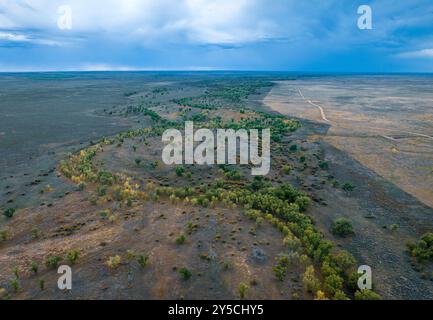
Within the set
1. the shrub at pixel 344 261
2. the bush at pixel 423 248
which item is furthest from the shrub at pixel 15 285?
the bush at pixel 423 248

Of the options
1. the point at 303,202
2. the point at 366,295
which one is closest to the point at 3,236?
the point at 303,202

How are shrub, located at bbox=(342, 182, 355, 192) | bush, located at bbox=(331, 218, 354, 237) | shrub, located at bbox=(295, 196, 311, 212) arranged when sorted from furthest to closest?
shrub, located at bbox=(342, 182, 355, 192), shrub, located at bbox=(295, 196, 311, 212), bush, located at bbox=(331, 218, 354, 237)

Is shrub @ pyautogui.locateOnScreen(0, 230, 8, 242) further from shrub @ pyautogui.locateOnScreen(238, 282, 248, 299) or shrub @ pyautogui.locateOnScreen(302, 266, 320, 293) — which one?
shrub @ pyautogui.locateOnScreen(302, 266, 320, 293)

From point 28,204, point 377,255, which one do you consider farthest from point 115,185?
point 377,255

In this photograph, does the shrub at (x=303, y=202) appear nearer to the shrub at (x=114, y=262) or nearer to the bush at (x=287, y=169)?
the bush at (x=287, y=169)

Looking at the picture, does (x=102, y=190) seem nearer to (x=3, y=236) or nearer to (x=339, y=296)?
(x=3, y=236)

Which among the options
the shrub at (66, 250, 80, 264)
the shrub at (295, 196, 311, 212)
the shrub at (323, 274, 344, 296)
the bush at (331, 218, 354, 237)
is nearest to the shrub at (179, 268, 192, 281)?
the shrub at (66, 250, 80, 264)

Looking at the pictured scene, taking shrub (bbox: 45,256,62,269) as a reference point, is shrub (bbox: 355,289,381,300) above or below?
below

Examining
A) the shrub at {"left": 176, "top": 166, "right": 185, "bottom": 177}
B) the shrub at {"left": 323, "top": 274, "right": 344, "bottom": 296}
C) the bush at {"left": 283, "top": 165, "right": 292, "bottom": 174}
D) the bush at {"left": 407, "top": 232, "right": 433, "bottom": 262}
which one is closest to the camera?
the shrub at {"left": 323, "top": 274, "right": 344, "bottom": 296}

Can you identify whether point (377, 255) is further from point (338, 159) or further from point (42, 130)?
point (42, 130)
